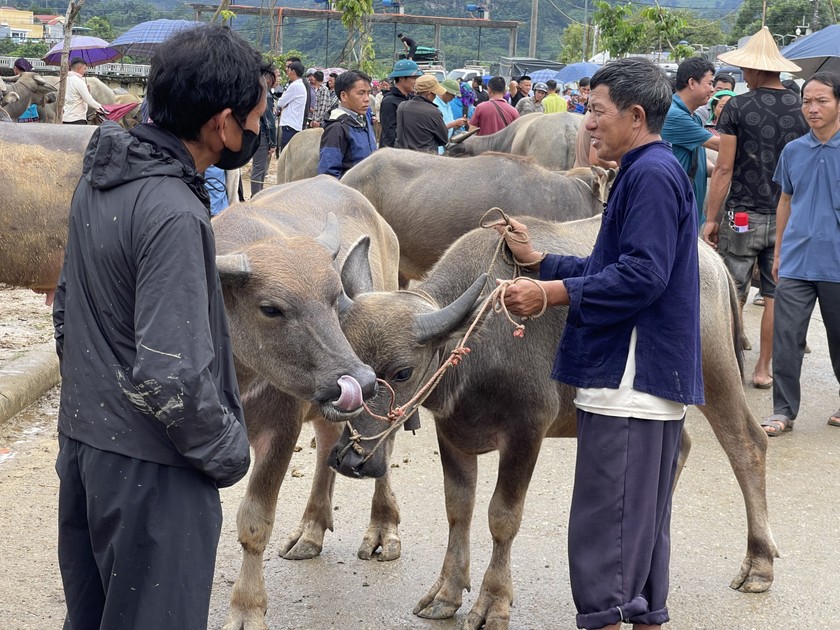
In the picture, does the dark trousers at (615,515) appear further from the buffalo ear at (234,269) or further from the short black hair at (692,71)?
the short black hair at (692,71)

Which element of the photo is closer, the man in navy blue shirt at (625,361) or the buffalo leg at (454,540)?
the man in navy blue shirt at (625,361)

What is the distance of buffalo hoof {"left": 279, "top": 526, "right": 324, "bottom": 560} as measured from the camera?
452 cm

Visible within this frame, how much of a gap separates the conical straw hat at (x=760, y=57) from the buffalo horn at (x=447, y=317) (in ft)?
14.5

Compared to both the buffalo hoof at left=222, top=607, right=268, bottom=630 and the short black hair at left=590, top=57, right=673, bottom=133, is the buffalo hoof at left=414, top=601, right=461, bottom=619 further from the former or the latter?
the short black hair at left=590, top=57, right=673, bottom=133

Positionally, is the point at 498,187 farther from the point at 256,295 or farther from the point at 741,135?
the point at 256,295

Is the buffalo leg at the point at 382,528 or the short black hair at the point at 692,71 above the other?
the short black hair at the point at 692,71

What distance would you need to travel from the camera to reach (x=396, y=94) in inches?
424

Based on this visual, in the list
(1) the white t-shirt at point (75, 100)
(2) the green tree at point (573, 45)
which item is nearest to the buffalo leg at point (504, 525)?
(1) the white t-shirt at point (75, 100)

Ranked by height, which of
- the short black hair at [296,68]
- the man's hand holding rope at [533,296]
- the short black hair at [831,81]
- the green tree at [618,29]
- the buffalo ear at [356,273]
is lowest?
the buffalo ear at [356,273]

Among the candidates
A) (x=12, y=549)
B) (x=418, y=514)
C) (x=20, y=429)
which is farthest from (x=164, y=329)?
(x=20, y=429)

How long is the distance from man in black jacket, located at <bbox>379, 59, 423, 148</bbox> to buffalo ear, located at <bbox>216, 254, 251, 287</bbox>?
292 inches

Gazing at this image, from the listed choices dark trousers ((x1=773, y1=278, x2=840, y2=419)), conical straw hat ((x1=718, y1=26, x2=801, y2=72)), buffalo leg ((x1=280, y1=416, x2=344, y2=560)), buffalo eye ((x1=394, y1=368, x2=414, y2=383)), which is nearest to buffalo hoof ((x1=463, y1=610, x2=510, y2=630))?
buffalo leg ((x1=280, y1=416, x2=344, y2=560))

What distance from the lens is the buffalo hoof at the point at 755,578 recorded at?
424cm

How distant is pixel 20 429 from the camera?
583 cm
